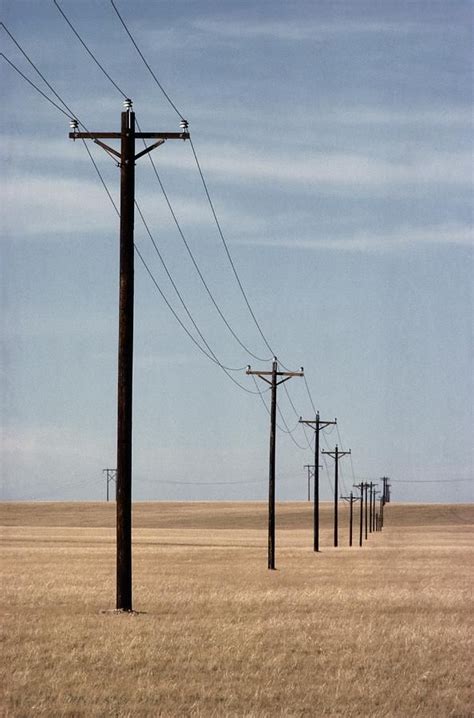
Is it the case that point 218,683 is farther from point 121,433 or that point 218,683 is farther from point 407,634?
point 121,433

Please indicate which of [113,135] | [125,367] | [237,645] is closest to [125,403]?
[125,367]

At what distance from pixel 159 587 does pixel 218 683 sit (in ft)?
60.2

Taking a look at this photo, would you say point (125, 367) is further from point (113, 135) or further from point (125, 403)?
point (113, 135)

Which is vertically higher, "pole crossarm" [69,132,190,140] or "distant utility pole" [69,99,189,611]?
"pole crossarm" [69,132,190,140]

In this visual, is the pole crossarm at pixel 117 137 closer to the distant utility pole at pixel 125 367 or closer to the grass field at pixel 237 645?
the distant utility pole at pixel 125 367

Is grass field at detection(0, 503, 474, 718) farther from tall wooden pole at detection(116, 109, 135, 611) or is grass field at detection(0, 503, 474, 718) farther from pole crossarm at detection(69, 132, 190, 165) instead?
pole crossarm at detection(69, 132, 190, 165)

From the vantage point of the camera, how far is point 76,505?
196m

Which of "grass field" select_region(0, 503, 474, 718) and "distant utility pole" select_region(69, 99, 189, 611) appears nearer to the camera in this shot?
"grass field" select_region(0, 503, 474, 718)

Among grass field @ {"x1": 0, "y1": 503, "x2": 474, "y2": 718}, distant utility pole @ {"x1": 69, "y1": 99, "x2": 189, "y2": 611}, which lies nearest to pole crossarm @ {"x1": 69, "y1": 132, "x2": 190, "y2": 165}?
distant utility pole @ {"x1": 69, "y1": 99, "x2": 189, "y2": 611}

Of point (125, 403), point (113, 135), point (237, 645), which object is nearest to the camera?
point (237, 645)

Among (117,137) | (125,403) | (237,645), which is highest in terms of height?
(117,137)

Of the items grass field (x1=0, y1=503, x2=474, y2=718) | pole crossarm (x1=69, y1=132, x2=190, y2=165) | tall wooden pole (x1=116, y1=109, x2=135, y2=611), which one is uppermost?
pole crossarm (x1=69, y1=132, x2=190, y2=165)

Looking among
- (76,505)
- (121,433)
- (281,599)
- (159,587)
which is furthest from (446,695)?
(76,505)

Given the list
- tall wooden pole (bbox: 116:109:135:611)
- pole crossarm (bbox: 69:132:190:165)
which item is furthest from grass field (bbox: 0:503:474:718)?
pole crossarm (bbox: 69:132:190:165)
